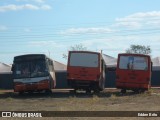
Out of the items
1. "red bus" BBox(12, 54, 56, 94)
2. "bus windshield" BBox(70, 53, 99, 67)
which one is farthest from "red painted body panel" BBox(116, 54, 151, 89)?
"red bus" BBox(12, 54, 56, 94)

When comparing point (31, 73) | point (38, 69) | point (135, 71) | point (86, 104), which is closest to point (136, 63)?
point (135, 71)

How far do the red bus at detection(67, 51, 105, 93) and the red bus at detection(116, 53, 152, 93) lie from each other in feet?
5.13

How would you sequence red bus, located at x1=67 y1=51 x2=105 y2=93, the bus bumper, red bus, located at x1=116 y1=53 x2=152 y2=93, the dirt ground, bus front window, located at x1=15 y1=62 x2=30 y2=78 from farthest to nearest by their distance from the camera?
red bus, located at x1=67 y1=51 x2=105 y2=93, red bus, located at x1=116 y1=53 x2=152 y2=93, bus front window, located at x1=15 y1=62 x2=30 y2=78, the bus bumper, the dirt ground

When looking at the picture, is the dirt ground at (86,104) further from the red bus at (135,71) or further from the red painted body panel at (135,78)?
the red bus at (135,71)

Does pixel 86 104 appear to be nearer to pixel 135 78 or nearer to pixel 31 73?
pixel 31 73

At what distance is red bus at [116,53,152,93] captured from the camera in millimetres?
32156

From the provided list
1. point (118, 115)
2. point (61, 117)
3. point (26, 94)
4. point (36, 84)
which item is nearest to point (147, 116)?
point (118, 115)

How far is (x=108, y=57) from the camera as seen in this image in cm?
7169

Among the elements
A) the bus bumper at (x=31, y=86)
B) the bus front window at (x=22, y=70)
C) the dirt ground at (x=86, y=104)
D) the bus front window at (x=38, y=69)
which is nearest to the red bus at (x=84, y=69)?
the bus front window at (x=38, y=69)

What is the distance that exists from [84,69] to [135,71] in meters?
3.47

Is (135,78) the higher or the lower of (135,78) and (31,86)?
the higher

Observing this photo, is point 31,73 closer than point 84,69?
Yes

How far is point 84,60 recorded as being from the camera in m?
32.8

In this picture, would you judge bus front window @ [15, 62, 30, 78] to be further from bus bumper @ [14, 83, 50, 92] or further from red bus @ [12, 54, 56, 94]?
bus bumper @ [14, 83, 50, 92]
